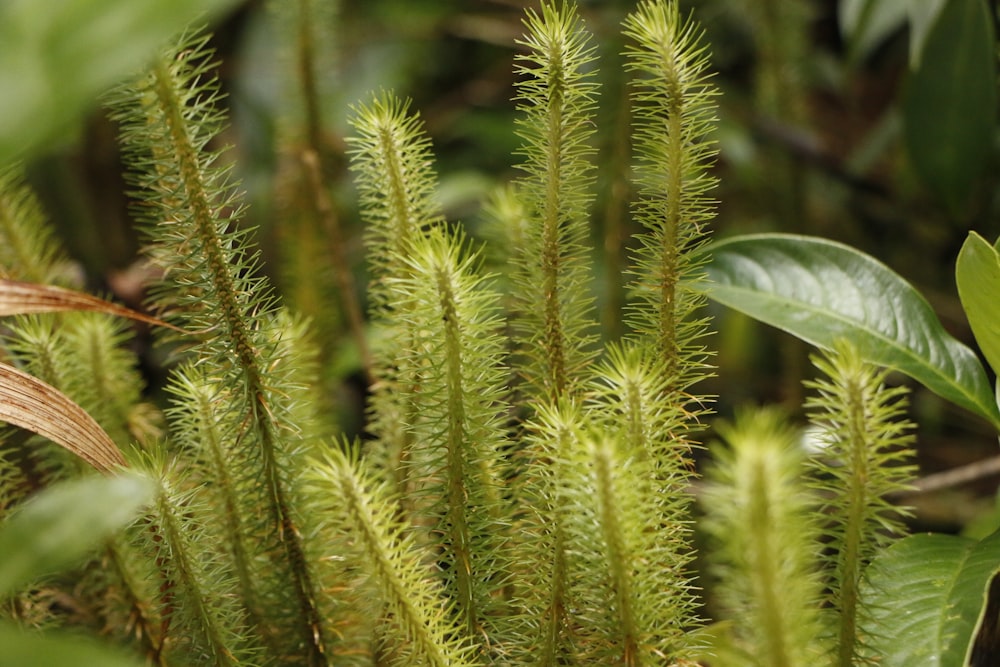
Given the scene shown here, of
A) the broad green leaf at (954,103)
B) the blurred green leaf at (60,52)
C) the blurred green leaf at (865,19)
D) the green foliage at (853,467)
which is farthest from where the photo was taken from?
the blurred green leaf at (865,19)

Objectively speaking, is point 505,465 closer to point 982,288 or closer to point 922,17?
point 982,288

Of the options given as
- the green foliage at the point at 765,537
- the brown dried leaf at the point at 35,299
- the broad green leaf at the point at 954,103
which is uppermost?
the broad green leaf at the point at 954,103

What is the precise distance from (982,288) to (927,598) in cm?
18

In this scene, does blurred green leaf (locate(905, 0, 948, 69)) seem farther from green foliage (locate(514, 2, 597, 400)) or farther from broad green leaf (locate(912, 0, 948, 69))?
green foliage (locate(514, 2, 597, 400))

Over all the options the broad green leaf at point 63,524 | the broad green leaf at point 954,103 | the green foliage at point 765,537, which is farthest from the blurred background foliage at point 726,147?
the green foliage at point 765,537

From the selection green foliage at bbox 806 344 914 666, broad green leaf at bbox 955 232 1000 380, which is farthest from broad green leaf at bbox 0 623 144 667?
broad green leaf at bbox 955 232 1000 380

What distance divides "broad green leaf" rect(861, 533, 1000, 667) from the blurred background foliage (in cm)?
36

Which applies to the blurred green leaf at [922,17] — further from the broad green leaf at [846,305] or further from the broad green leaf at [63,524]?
the broad green leaf at [63,524]

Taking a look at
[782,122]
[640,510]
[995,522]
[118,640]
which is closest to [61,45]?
[640,510]

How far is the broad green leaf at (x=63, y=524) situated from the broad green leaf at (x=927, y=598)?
346mm

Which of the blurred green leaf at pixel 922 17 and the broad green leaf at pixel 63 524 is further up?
the blurred green leaf at pixel 922 17

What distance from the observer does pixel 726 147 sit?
1236 millimetres

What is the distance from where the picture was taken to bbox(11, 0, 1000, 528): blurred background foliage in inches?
34.7

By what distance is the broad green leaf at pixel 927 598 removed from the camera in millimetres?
453
